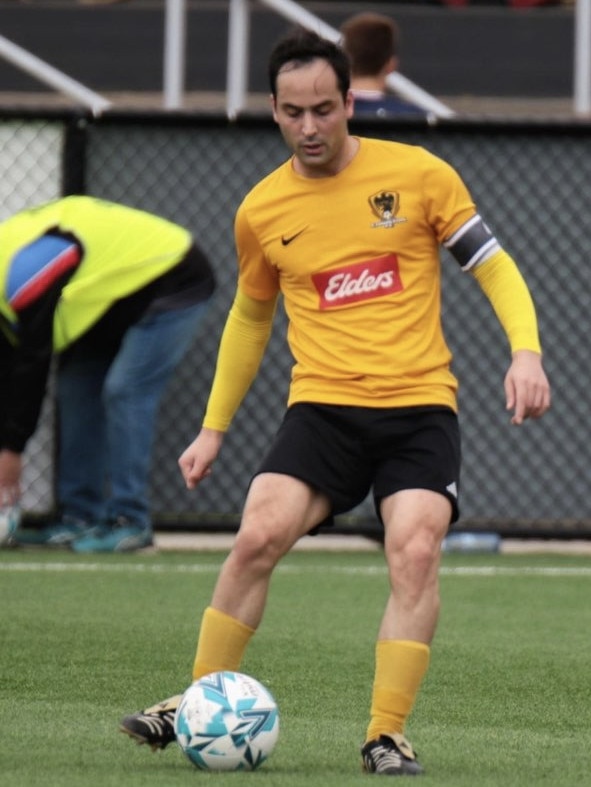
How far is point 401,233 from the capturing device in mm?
4961

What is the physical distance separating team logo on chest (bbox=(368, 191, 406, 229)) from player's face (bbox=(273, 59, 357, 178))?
0.48 feet

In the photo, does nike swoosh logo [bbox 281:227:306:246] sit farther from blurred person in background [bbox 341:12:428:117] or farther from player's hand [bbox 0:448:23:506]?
blurred person in background [bbox 341:12:428:117]

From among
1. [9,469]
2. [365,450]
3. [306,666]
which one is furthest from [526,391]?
[9,469]

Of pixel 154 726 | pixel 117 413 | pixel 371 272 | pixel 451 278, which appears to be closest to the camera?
pixel 154 726

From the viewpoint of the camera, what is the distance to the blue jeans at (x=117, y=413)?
9.17 meters

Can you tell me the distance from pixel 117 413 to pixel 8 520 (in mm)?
710

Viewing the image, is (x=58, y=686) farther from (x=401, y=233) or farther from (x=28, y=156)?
(x=28, y=156)

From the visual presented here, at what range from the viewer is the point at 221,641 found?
492 centimetres

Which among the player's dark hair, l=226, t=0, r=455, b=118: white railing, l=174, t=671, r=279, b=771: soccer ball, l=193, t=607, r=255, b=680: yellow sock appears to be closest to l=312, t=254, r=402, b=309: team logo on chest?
the player's dark hair

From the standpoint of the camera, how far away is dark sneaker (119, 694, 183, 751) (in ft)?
15.9

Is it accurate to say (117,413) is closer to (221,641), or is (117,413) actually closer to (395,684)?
(221,641)

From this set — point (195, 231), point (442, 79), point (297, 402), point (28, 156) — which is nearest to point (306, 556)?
point (195, 231)

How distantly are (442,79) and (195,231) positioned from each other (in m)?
6.59

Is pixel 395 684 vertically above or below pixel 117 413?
above
